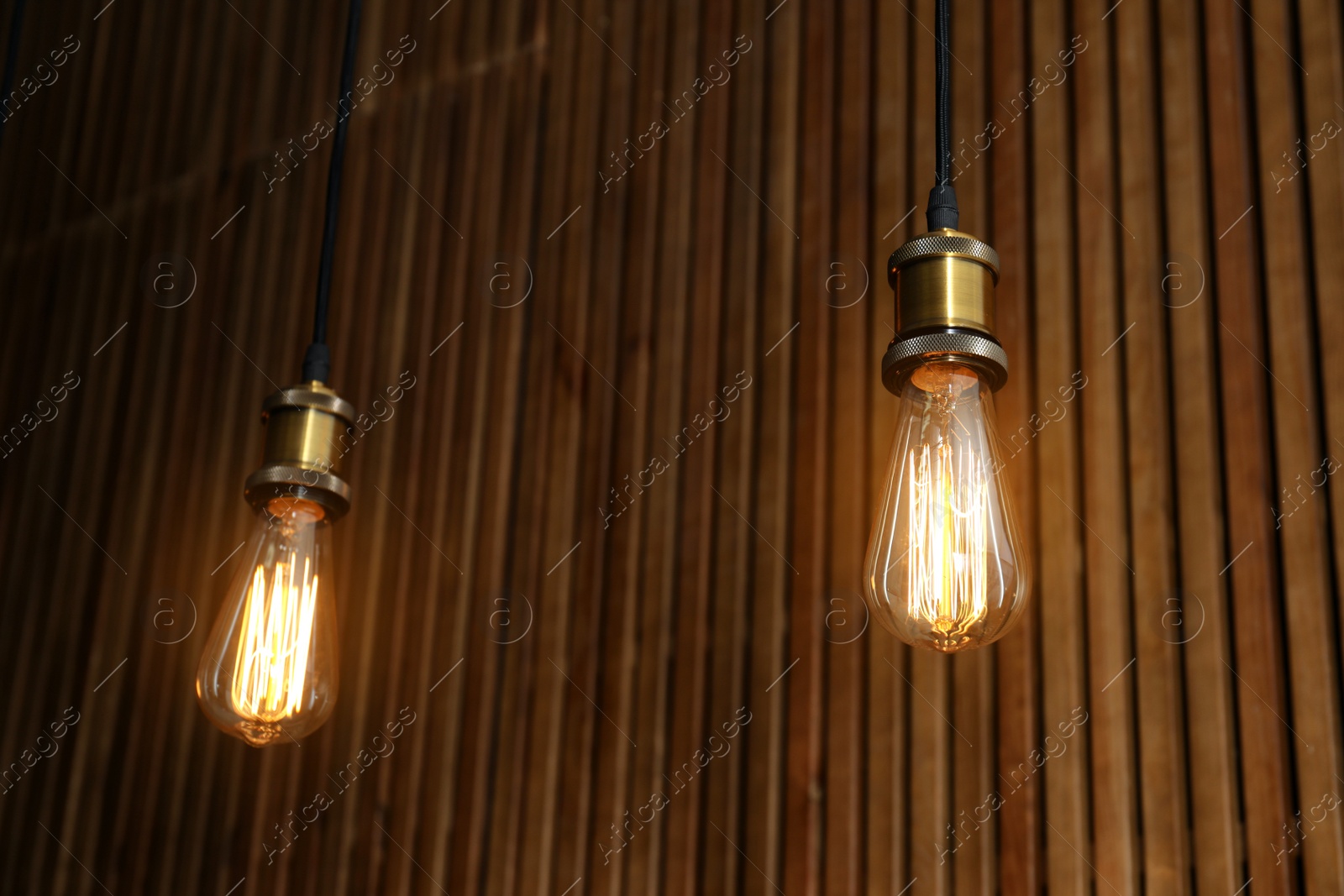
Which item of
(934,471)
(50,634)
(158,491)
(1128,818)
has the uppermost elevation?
(158,491)

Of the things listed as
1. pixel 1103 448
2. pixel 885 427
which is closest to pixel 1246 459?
pixel 1103 448

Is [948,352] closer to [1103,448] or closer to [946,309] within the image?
[946,309]

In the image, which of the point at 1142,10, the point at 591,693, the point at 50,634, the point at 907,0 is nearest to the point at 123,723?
the point at 50,634

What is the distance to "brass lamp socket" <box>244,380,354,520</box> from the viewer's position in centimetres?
146

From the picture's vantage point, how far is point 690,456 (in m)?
1.98

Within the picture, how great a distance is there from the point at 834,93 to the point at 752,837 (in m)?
1.07

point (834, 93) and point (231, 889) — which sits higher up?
point (834, 93)

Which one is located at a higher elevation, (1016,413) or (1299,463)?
(1016,413)

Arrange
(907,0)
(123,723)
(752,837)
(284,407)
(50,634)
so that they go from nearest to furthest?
1. (284,407)
2. (752,837)
3. (907,0)
4. (123,723)
5. (50,634)

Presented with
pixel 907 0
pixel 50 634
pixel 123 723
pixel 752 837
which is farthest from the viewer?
pixel 50 634

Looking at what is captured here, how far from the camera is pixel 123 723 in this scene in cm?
233

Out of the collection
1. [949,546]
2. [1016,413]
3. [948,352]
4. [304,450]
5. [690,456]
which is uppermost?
[690,456]

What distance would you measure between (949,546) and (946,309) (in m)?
0.21

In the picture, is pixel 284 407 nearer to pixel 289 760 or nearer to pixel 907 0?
pixel 289 760
